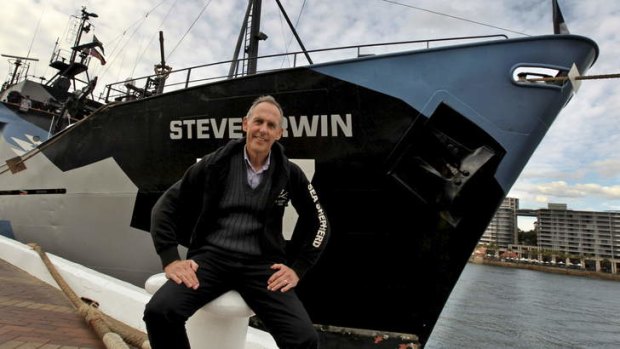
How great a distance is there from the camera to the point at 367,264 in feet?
12.6

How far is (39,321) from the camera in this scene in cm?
321

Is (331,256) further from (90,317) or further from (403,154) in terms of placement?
(90,317)

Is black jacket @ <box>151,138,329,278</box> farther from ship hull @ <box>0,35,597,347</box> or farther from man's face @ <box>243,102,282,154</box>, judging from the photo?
ship hull @ <box>0,35,597,347</box>

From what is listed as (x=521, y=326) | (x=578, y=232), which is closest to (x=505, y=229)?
(x=578, y=232)

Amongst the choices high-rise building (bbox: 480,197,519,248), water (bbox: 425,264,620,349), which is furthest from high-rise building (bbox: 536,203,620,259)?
water (bbox: 425,264,620,349)

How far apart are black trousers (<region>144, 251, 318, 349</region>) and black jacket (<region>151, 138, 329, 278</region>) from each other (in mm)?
112

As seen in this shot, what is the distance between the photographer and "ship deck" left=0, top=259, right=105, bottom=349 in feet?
8.95

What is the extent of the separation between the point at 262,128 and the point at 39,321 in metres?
3.00

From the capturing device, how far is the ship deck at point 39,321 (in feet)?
8.95

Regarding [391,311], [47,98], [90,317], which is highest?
[47,98]

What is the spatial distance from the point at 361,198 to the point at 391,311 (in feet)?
3.89

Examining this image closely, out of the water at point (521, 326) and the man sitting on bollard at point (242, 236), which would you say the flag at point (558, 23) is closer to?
the man sitting on bollard at point (242, 236)

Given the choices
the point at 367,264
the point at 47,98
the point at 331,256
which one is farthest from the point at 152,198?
the point at 47,98

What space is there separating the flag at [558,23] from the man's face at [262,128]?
3394mm
